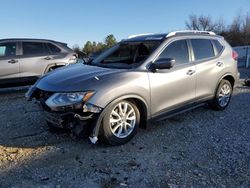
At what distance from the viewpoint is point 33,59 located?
31.5 ft

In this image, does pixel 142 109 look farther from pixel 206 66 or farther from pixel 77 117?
pixel 206 66

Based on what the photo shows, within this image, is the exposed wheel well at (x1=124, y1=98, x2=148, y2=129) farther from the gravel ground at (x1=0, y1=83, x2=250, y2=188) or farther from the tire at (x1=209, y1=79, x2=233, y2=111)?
the tire at (x1=209, y1=79, x2=233, y2=111)

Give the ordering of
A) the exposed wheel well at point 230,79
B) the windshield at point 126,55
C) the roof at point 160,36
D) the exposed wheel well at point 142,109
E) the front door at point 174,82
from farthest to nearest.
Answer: the exposed wheel well at point 230,79, the roof at point 160,36, the windshield at point 126,55, the front door at point 174,82, the exposed wheel well at point 142,109

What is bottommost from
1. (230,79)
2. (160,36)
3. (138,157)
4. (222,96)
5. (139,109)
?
(138,157)

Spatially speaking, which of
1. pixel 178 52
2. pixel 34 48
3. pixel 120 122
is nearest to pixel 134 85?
→ pixel 120 122

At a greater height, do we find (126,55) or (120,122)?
(126,55)

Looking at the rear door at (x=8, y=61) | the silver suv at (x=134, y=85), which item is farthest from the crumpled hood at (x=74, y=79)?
the rear door at (x=8, y=61)

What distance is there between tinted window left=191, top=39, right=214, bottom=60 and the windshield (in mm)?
988

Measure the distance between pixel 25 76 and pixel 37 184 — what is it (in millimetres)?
6199

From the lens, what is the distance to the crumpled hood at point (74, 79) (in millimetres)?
4672

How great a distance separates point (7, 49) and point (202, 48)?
19.0 feet

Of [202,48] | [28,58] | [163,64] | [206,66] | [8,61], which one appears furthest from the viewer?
[28,58]

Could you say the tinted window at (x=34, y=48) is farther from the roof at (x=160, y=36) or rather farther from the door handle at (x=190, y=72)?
the door handle at (x=190, y=72)

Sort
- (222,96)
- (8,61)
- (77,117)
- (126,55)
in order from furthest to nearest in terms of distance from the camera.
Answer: (8,61), (222,96), (126,55), (77,117)
